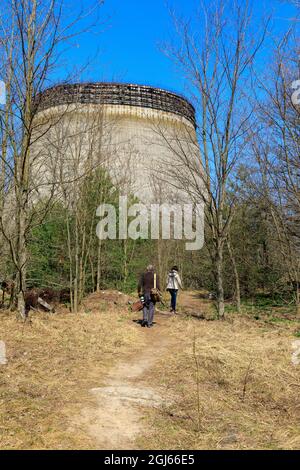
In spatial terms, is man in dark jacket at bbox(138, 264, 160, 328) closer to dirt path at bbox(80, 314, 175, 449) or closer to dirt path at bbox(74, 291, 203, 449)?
dirt path at bbox(74, 291, 203, 449)

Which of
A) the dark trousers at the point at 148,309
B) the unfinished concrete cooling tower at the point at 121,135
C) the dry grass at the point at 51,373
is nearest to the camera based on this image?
the dry grass at the point at 51,373

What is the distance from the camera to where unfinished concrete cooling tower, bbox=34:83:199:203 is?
37.8 ft

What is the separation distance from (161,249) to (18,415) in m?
16.8

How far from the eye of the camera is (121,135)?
82.4ft

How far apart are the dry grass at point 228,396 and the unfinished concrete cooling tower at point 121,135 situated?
5357 mm

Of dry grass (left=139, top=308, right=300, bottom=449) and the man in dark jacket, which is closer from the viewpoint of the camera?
dry grass (left=139, top=308, right=300, bottom=449)

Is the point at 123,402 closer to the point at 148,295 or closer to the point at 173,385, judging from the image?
the point at 173,385

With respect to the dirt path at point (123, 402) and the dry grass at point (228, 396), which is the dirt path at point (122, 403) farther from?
the dry grass at point (228, 396)

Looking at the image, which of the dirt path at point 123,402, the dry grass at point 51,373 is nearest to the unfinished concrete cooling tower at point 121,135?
the dry grass at point 51,373

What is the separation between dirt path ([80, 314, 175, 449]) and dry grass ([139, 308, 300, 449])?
0.15m

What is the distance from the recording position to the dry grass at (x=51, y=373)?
3.25m

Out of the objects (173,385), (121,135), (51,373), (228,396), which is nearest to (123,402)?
(173,385)

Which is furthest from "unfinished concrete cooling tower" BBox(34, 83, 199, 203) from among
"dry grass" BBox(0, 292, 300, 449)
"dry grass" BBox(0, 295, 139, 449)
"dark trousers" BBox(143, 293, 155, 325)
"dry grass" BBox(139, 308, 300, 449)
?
"dry grass" BBox(139, 308, 300, 449)
